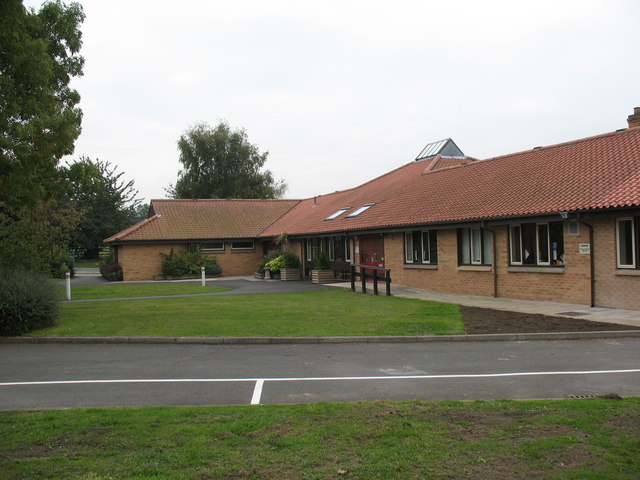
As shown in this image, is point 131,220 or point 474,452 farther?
point 131,220

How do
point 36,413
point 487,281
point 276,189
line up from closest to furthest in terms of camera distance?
point 36,413, point 487,281, point 276,189

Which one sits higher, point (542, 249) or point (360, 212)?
point (360, 212)

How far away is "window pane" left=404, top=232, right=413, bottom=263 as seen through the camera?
23805mm

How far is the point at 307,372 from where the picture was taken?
29.3ft

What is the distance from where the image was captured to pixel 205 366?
9648 millimetres

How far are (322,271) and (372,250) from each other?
3.54 m

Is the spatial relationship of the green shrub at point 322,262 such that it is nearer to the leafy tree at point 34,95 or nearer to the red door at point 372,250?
the red door at point 372,250

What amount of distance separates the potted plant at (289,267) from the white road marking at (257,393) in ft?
78.2

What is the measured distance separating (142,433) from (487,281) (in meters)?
15.9

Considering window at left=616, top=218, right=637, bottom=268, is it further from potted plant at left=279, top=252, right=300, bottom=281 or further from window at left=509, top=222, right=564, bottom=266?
potted plant at left=279, top=252, right=300, bottom=281

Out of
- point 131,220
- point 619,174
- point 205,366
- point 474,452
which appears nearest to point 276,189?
point 131,220

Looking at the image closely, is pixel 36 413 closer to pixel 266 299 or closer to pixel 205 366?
pixel 205 366

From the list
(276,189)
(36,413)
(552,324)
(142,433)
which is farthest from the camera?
(276,189)

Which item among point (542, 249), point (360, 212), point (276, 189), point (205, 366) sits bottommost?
point (205, 366)
